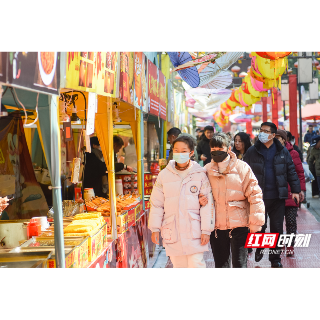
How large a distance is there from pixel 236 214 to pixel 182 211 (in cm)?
59

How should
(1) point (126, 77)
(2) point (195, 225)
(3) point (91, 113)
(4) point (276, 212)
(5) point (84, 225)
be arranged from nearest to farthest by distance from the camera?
(2) point (195, 225)
(3) point (91, 113)
(5) point (84, 225)
(1) point (126, 77)
(4) point (276, 212)

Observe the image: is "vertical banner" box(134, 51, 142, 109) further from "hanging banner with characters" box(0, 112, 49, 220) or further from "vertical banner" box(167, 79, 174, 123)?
"vertical banner" box(167, 79, 174, 123)

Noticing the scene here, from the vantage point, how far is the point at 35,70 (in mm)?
2986

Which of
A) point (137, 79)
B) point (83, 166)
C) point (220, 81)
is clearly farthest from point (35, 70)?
point (220, 81)

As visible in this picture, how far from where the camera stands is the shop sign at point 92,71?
12.1 ft

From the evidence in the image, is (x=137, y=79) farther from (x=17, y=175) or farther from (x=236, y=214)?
(x=236, y=214)

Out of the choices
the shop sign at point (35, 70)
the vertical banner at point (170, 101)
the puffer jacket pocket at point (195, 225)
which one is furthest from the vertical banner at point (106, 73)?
the vertical banner at point (170, 101)

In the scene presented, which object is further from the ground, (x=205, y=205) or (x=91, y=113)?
(x=91, y=113)

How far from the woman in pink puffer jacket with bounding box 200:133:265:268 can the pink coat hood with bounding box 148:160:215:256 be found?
186 mm

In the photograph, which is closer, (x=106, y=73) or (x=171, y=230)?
(x=171, y=230)

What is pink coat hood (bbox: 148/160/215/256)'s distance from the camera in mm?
3844

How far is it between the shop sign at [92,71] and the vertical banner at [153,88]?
8.95 feet

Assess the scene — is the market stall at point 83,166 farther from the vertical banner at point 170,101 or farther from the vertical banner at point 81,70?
the vertical banner at point 170,101
